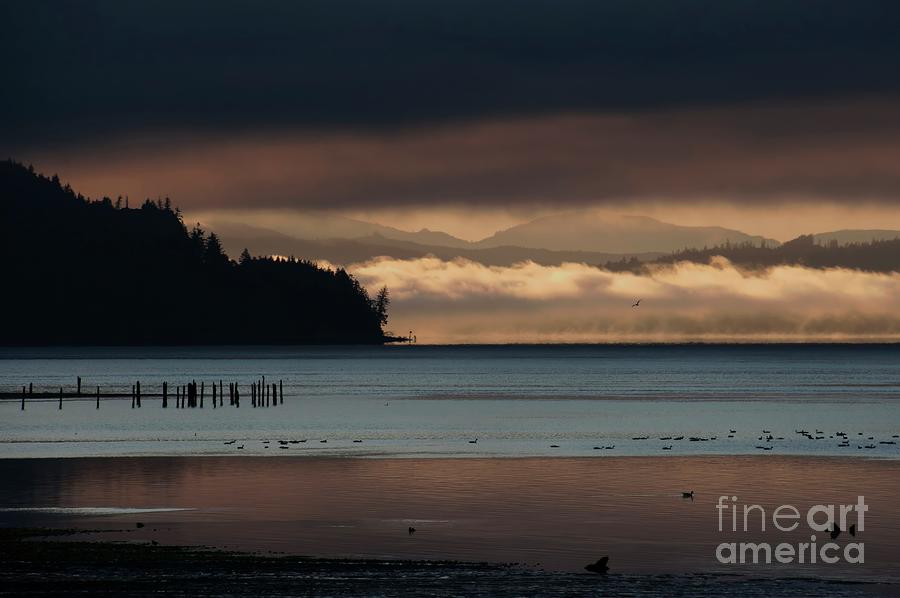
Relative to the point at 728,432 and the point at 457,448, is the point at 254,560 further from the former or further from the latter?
the point at 728,432

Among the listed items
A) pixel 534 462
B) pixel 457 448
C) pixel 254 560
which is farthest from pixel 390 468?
pixel 254 560

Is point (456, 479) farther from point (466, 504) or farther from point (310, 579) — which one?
point (310, 579)

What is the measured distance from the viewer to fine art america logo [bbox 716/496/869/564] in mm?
35094

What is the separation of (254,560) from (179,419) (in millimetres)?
79012

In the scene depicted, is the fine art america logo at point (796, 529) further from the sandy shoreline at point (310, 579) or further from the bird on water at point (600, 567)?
the bird on water at point (600, 567)

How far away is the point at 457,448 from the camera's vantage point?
7712 cm

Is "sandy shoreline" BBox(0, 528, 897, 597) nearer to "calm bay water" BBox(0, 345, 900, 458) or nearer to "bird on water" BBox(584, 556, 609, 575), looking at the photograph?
"bird on water" BBox(584, 556, 609, 575)

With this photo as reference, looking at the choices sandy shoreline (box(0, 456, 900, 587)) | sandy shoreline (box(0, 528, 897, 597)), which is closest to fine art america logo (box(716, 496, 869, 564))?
sandy shoreline (box(0, 456, 900, 587))

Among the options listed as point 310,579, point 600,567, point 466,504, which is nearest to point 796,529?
point 600,567

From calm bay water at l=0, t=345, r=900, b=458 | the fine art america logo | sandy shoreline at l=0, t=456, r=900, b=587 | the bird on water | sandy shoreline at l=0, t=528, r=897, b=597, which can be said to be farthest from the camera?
calm bay water at l=0, t=345, r=900, b=458

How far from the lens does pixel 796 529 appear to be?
4069 cm

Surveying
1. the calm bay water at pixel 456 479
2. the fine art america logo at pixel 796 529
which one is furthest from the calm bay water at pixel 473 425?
the fine art america logo at pixel 796 529

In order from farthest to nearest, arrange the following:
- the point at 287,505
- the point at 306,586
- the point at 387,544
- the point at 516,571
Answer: the point at 287,505 < the point at 387,544 < the point at 516,571 < the point at 306,586

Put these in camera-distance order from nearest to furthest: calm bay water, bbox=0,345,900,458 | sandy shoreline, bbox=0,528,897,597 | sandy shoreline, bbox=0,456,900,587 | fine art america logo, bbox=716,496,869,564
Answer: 1. sandy shoreline, bbox=0,528,897,597
2. fine art america logo, bbox=716,496,869,564
3. sandy shoreline, bbox=0,456,900,587
4. calm bay water, bbox=0,345,900,458
